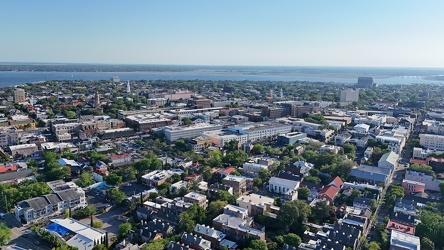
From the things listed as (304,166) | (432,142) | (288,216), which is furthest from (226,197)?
(432,142)

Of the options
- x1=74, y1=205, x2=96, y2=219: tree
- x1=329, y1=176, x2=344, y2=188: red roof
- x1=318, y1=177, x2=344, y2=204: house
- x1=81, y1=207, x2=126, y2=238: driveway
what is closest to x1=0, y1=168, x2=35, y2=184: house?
x1=74, y1=205, x2=96, y2=219: tree

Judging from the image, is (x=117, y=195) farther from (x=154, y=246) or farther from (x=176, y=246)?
(x=176, y=246)

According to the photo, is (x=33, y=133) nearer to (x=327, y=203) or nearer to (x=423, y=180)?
(x=327, y=203)

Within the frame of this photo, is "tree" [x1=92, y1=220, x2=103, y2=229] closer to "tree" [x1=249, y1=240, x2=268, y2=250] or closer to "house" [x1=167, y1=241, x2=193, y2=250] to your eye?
"house" [x1=167, y1=241, x2=193, y2=250]

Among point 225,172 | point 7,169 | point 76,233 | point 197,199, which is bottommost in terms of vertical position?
point 76,233

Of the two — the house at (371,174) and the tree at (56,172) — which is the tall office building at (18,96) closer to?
the tree at (56,172)
